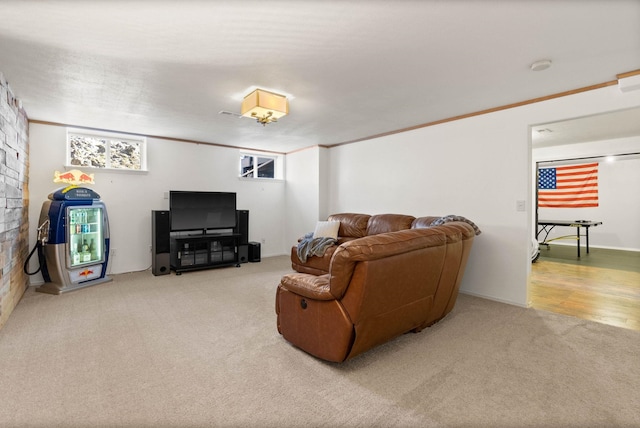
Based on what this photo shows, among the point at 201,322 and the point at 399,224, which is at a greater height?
the point at 399,224

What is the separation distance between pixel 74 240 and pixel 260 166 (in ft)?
12.1

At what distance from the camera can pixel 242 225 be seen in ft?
20.1

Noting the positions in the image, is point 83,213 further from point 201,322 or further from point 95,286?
point 201,322

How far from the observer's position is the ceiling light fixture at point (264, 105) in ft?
10.7

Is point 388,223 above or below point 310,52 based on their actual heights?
below

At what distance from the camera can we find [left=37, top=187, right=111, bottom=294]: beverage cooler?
13.3 ft

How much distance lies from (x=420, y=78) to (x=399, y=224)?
2.26 m

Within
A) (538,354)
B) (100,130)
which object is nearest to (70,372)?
(538,354)

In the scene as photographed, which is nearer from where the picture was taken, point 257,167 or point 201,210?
point 201,210

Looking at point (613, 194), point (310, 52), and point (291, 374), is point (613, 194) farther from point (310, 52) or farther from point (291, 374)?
point (291, 374)

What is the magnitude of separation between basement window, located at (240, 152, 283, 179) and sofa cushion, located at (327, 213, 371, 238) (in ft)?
7.83

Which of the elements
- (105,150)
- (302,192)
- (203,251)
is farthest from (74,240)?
(302,192)

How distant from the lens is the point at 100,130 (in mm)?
Result: 4996

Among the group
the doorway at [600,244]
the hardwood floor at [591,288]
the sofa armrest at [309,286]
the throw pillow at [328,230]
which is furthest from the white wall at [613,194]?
the sofa armrest at [309,286]
